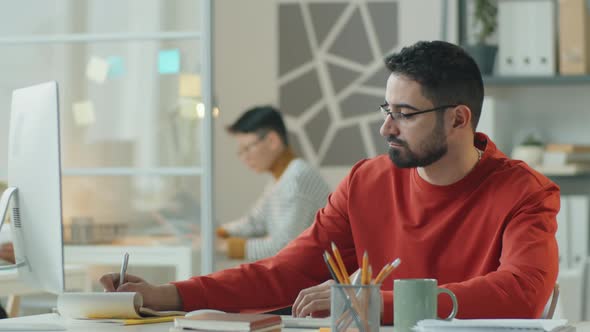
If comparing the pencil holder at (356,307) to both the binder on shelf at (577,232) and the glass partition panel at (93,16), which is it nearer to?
the glass partition panel at (93,16)

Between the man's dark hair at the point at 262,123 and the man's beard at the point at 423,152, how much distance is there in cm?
227

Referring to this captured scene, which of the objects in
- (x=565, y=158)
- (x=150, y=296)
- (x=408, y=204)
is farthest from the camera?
(x=565, y=158)

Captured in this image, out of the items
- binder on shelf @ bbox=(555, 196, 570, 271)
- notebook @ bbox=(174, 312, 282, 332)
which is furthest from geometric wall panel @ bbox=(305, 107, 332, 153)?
notebook @ bbox=(174, 312, 282, 332)

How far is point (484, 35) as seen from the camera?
4.19 m

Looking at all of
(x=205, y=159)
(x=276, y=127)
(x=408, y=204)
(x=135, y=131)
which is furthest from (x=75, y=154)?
(x=408, y=204)

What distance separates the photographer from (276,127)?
4.30 meters

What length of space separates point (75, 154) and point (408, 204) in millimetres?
1922

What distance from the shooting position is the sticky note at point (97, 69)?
3670 mm

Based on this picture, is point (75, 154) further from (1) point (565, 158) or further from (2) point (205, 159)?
(1) point (565, 158)

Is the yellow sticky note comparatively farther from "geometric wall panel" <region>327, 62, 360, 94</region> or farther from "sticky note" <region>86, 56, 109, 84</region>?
"geometric wall panel" <region>327, 62, 360, 94</region>

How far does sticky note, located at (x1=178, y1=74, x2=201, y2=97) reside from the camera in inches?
141

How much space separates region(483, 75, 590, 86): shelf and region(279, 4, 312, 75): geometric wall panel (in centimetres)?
138

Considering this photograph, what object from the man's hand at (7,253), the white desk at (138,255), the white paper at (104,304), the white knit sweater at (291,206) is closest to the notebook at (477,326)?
the white paper at (104,304)

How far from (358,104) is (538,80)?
1309 mm
